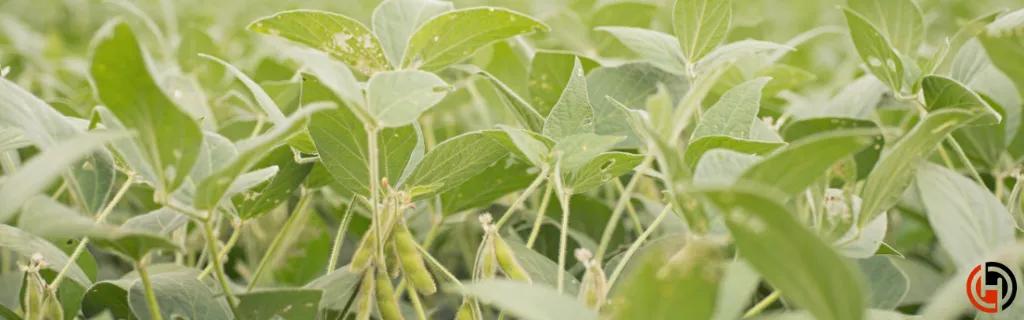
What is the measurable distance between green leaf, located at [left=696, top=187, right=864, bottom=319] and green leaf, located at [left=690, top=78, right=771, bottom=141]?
0.20 meters

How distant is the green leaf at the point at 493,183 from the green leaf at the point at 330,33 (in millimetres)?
148

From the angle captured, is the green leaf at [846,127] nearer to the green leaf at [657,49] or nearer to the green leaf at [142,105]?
the green leaf at [657,49]

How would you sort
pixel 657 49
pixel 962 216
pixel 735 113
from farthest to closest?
1. pixel 657 49
2. pixel 735 113
3. pixel 962 216

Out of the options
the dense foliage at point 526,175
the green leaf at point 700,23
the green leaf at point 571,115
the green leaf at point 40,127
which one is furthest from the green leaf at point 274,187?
the green leaf at point 700,23

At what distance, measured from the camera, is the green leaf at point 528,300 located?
0.31 metres

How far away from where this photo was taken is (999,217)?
400mm

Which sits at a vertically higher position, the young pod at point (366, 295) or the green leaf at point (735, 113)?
the green leaf at point (735, 113)

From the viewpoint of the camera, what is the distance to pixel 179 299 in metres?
0.49

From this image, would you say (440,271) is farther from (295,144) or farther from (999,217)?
(999,217)

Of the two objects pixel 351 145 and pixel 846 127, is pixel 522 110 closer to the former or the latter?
pixel 351 145

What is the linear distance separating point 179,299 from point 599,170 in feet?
0.97

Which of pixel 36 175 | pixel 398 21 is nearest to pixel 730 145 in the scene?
pixel 398 21

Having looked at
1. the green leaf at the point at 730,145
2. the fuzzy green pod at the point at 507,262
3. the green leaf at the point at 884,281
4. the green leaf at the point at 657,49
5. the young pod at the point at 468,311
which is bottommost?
the green leaf at the point at 884,281

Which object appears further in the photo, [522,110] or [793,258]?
[522,110]
